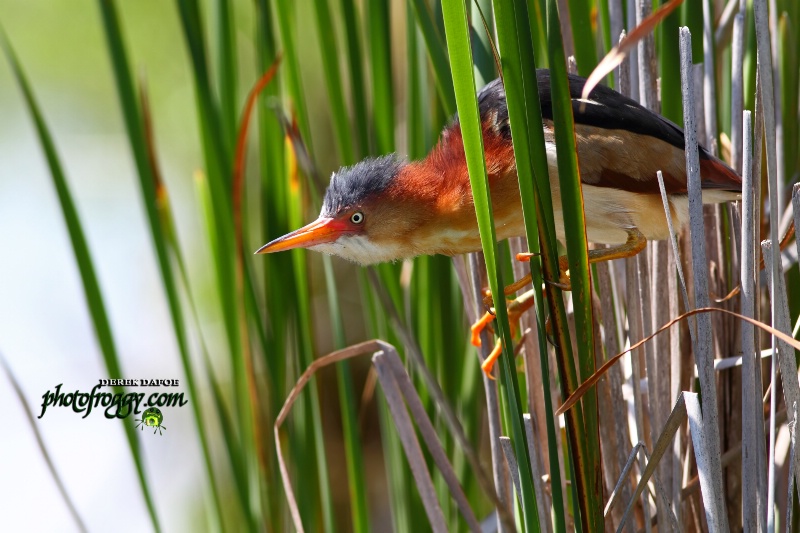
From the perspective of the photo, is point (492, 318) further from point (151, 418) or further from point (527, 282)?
point (151, 418)

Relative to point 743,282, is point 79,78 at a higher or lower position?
higher

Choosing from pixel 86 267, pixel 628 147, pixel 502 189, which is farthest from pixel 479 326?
pixel 86 267

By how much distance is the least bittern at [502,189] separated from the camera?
3.17 ft

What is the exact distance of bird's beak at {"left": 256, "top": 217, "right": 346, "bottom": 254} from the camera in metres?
0.97

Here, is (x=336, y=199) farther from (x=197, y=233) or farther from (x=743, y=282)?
(x=197, y=233)

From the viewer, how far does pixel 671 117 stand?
98 cm

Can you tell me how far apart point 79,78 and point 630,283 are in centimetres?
347

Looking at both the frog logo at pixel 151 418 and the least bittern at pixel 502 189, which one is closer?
the least bittern at pixel 502 189

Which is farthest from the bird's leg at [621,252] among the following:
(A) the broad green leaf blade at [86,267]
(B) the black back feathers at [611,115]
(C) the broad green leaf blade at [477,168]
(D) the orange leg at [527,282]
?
(A) the broad green leaf blade at [86,267]

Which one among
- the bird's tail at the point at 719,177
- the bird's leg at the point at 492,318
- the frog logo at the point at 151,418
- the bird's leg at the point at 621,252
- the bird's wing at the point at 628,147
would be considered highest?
the bird's wing at the point at 628,147

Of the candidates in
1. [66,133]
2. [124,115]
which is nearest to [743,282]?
[124,115]

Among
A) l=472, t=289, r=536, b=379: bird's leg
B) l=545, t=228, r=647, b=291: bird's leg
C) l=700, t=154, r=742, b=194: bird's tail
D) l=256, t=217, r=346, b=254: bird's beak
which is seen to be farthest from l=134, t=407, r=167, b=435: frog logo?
l=700, t=154, r=742, b=194: bird's tail

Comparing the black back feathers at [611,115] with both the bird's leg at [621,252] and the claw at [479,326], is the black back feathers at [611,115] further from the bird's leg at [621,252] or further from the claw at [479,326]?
the claw at [479,326]

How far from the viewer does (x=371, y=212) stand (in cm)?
105
